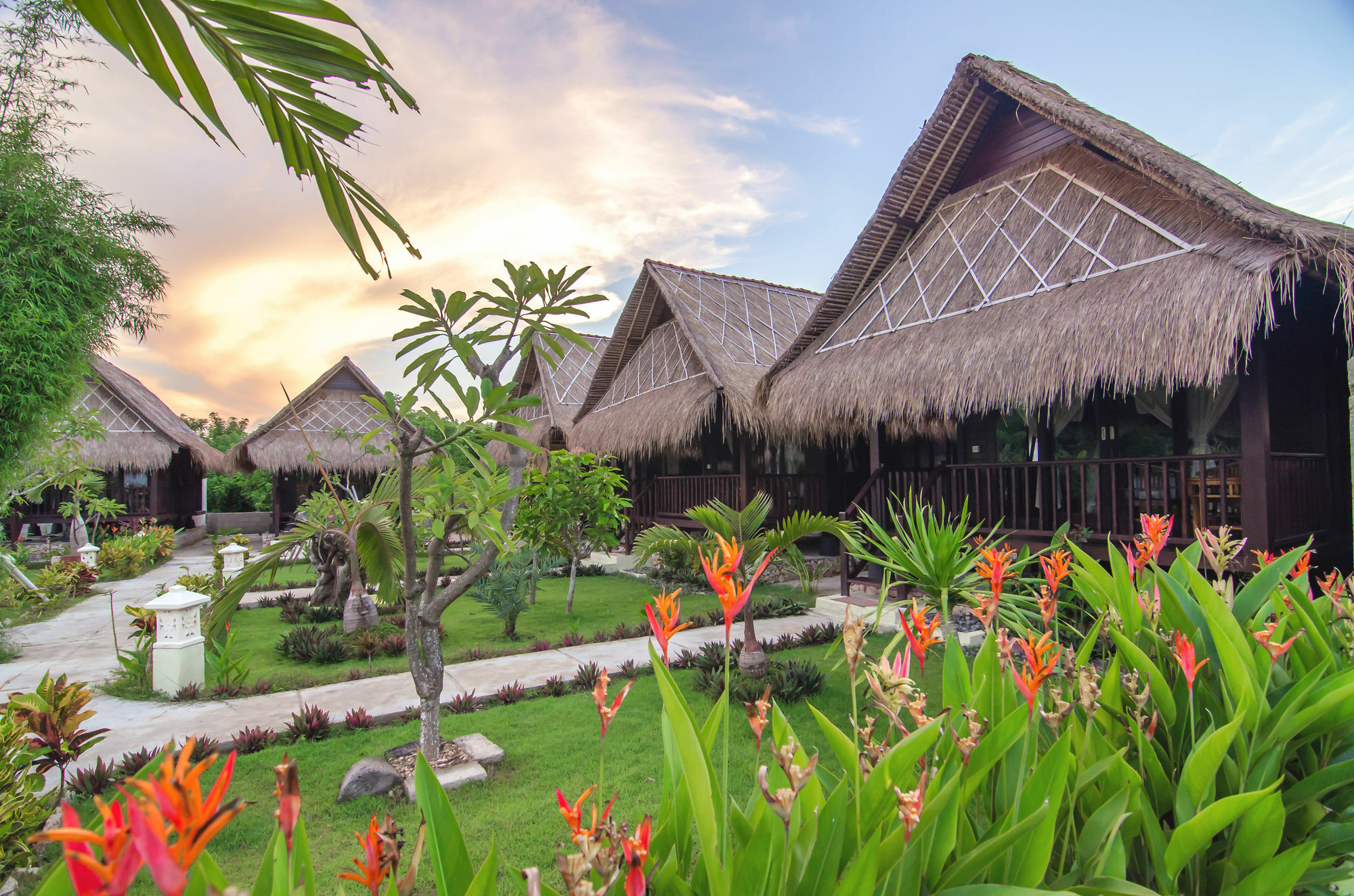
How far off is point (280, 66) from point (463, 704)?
4124 mm

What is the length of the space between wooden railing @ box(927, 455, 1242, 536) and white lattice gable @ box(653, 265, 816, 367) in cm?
446

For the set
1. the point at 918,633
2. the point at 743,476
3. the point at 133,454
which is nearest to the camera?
the point at 918,633

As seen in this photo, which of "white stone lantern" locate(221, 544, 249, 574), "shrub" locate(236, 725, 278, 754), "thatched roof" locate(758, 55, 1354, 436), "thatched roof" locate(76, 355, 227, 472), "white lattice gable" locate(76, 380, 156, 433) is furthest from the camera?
"white lattice gable" locate(76, 380, 156, 433)

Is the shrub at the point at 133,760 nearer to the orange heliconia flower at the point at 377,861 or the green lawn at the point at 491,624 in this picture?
the green lawn at the point at 491,624

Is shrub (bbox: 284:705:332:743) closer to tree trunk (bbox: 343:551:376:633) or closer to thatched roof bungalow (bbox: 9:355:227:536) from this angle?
tree trunk (bbox: 343:551:376:633)

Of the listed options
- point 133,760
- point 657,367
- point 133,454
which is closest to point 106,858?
point 133,760

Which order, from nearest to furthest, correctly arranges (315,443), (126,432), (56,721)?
1. (56,721)
2. (126,432)
3. (315,443)

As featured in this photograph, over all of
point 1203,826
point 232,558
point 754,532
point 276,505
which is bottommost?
point 232,558

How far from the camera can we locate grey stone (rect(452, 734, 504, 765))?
3598 mm

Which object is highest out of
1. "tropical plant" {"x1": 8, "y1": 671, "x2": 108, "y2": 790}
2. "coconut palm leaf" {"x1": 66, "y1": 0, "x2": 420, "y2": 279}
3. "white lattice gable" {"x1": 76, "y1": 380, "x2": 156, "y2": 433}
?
"white lattice gable" {"x1": 76, "y1": 380, "x2": 156, "y2": 433}

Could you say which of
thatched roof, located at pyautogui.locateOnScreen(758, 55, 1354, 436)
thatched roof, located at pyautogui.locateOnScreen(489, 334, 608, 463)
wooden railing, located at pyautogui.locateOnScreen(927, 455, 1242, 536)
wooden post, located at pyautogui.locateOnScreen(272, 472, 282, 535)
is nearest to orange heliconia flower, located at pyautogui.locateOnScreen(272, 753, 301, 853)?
wooden railing, located at pyautogui.locateOnScreen(927, 455, 1242, 536)

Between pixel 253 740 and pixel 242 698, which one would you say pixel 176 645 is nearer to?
pixel 242 698

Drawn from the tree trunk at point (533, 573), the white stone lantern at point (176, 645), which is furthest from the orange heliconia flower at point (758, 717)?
the tree trunk at point (533, 573)

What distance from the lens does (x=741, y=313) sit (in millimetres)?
12086
